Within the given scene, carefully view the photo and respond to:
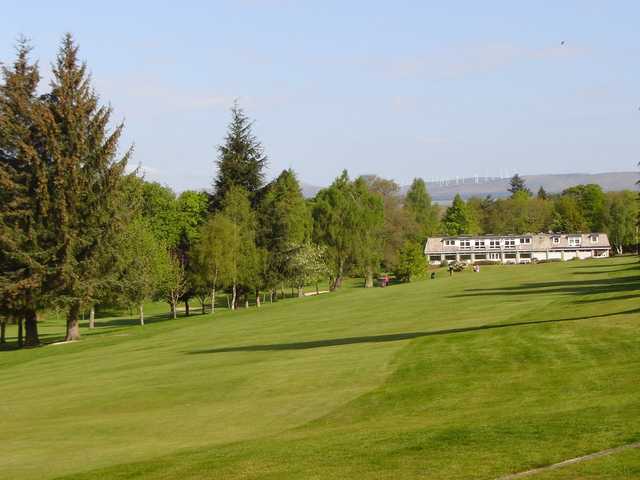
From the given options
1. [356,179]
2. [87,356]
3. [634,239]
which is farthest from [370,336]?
[634,239]

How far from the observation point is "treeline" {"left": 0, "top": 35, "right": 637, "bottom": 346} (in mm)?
50844

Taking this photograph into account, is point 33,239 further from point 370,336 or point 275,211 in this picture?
point 275,211

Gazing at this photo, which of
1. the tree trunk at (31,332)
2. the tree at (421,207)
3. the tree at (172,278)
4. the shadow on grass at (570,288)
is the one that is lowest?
the tree trunk at (31,332)

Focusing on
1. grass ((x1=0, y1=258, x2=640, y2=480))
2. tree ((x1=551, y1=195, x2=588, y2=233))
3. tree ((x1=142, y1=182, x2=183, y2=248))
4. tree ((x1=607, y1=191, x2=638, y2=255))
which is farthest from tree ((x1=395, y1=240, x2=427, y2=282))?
tree ((x1=551, y1=195, x2=588, y2=233))

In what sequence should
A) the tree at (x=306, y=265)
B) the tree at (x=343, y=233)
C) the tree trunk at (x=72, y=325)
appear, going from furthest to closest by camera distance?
the tree at (x=343, y=233)
the tree at (x=306, y=265)
the tree trunk at (x=72, y=325)

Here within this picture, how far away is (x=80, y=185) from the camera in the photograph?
5106 cm

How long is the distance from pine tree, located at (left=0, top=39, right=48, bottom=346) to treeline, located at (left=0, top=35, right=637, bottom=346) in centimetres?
7

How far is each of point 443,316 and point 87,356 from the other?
56.1 feet

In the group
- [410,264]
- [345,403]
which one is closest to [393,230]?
[410,264]

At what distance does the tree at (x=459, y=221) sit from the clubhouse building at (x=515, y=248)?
26.2 m

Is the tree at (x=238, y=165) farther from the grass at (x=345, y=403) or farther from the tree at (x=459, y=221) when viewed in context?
the tree at (x=459, y=221)

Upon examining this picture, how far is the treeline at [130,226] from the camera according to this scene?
2002 inches

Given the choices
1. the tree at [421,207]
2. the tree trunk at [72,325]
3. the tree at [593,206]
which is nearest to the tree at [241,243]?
the tree trunk at [72,325]

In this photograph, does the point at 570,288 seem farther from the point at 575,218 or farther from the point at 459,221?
the point at 575,218
